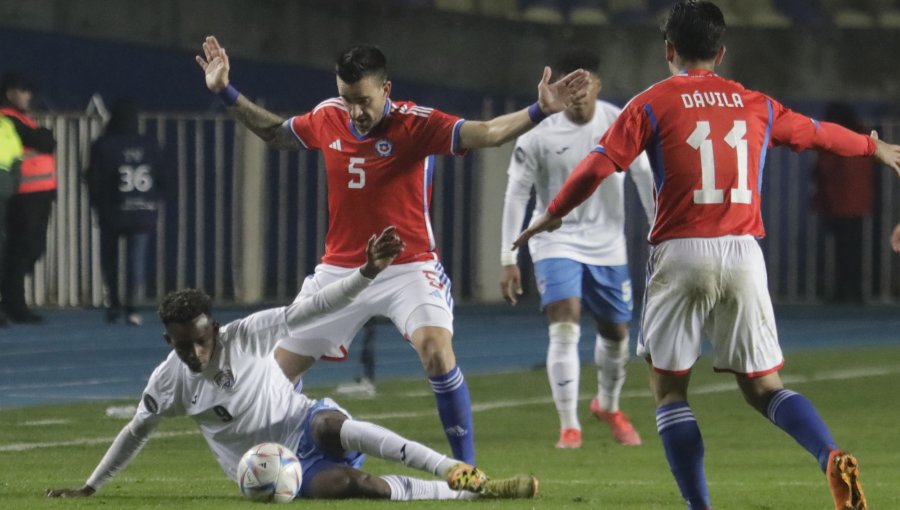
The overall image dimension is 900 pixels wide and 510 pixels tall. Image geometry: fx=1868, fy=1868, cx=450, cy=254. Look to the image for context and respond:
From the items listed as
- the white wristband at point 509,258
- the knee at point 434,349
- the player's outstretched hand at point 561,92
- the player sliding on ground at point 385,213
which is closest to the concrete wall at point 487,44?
the white wristband at point 509,258

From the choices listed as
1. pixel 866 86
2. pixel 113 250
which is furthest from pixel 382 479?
pixel 866 86

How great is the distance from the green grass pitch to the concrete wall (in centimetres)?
952

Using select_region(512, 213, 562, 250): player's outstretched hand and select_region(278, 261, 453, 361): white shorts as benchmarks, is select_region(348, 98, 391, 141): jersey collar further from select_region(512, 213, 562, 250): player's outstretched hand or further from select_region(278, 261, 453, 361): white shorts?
select_region(512, 213, 562, 250): player's outstretched hand

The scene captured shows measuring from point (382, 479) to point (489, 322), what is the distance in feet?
44.3

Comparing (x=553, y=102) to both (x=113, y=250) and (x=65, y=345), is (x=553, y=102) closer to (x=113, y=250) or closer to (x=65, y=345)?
(x=65, y=345)

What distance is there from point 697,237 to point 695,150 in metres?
0.33

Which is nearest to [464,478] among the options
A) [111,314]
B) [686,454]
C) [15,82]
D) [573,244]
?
[686,454]

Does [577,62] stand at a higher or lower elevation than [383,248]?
higher

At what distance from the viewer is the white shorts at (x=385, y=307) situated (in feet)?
29.2

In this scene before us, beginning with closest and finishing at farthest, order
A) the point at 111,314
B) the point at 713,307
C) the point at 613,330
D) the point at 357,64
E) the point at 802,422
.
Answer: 1. the point at 802,422
2. the point at 713,307
3. the point at 357,64
4. the point at 613,330
5. the point at 111,314

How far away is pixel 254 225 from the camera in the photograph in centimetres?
2327

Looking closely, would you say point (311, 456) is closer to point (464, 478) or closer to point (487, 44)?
point (464, 478)

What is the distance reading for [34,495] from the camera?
8445 mm

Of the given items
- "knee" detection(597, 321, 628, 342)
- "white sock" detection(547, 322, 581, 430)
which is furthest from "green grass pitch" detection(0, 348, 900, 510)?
"knee" detection(597, 321, 628, 342)
